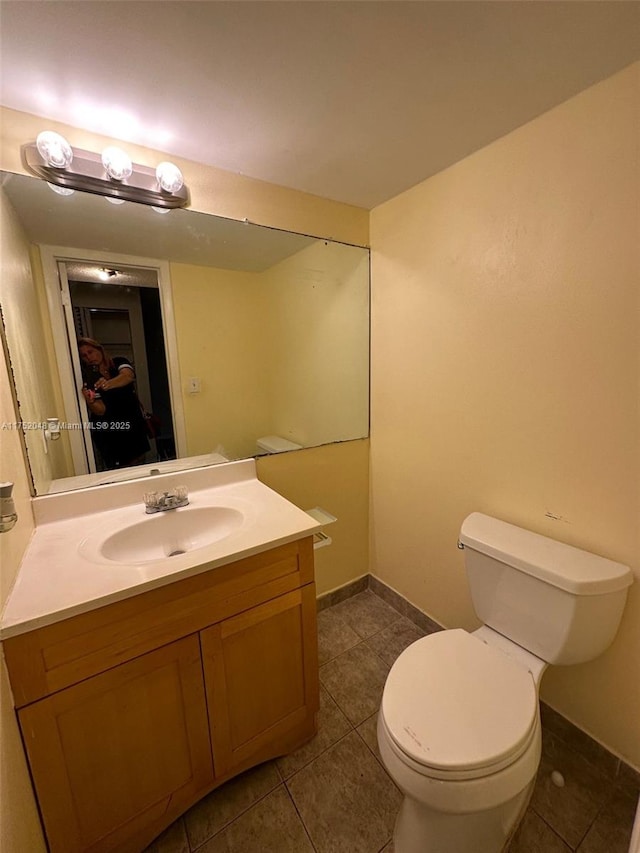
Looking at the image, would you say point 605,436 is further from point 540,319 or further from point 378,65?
point 378,65

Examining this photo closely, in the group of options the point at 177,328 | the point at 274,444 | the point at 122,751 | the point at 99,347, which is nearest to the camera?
the point at 122,751

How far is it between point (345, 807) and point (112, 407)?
1.50 metres

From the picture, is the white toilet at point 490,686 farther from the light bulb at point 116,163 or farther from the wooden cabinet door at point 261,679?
the light bulb at point 116,163

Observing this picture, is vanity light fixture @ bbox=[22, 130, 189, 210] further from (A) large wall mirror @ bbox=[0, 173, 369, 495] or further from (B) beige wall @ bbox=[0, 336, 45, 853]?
(B) beige wall @ bbox=[0, 336, 45, 853]

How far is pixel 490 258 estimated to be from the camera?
4.17 feet

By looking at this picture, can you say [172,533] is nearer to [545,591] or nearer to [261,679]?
[261,679]

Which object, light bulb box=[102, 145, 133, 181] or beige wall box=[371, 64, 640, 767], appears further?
light bulb box=[102, 145, 133, 181]

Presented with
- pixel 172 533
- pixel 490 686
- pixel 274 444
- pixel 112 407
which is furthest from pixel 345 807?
pixel 112 407

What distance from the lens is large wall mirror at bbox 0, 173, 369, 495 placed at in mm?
1110

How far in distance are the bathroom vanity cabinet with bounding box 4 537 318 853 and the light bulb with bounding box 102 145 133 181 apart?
1.25m

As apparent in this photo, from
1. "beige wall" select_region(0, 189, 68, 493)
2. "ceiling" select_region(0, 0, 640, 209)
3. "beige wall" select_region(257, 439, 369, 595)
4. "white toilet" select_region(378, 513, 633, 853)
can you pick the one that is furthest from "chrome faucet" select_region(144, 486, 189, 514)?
"ceiling" select_region(0, 0, 640, 209)

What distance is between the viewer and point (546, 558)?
1.08 m

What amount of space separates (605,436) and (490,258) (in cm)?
71

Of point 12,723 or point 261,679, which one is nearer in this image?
point 12,723
